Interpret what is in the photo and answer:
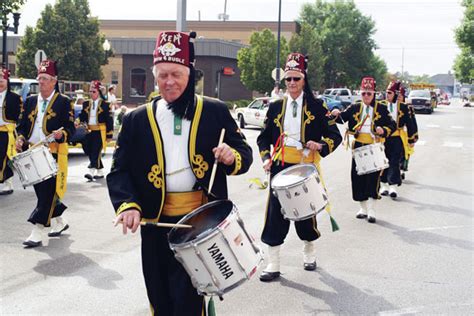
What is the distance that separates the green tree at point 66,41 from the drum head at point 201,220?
38.1 m

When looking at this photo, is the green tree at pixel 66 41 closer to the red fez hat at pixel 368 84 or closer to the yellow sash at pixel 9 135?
the yellow sash at pixel 9 135

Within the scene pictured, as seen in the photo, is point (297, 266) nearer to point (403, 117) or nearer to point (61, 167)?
point (61, 167)

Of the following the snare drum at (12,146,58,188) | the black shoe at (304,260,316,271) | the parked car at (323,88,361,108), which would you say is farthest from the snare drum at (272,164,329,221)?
the parked car at (323,88,361,108)

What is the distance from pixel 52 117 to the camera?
812cm

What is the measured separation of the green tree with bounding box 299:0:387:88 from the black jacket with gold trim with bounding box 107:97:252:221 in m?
68.2

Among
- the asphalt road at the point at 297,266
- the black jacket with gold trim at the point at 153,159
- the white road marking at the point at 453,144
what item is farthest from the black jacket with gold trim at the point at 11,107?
the white road marking at the point at 453,144

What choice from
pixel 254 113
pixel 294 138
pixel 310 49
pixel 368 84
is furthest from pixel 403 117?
pixel 310 49

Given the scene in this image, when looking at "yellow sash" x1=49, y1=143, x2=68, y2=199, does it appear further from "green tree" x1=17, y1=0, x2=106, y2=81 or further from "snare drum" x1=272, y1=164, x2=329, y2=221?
"green tree" x1=17, y1=0, x2=106, y2=81

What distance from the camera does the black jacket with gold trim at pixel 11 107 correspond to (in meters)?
10.4

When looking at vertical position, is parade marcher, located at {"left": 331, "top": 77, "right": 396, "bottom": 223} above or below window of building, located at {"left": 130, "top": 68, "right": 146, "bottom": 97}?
below

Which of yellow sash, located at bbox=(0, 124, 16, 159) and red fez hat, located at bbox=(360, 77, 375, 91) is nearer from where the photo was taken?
red fez hat, located at bbox=(360, 77, 375, 91)

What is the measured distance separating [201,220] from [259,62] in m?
42.8

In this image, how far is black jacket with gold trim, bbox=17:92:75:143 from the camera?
26.6 ft

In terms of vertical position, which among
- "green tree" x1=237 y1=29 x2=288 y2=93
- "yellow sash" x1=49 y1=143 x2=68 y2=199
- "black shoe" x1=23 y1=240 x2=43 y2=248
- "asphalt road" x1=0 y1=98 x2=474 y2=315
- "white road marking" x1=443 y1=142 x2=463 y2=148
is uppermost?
"green tree" x1=237 y1=29 x2=288 y2=93
